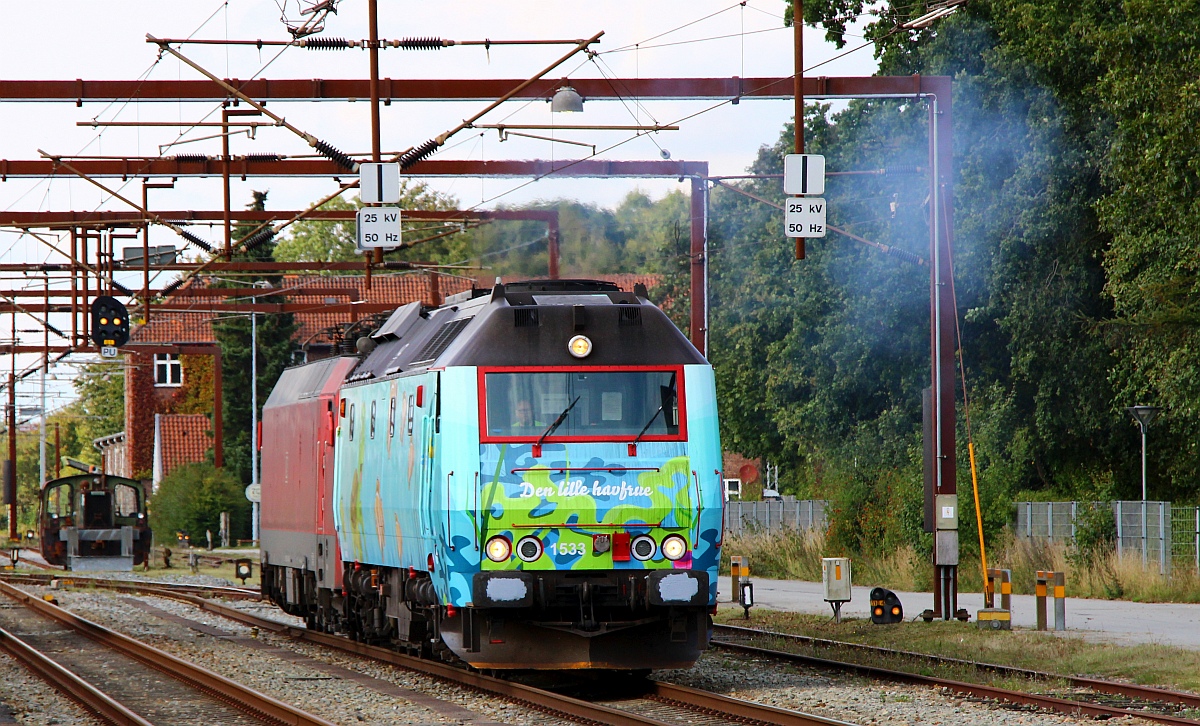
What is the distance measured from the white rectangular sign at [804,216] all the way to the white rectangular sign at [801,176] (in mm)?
154

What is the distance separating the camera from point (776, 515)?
139ft

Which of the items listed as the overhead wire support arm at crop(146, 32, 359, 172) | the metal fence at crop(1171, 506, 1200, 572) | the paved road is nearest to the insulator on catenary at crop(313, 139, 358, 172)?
the overhead wire support arm at crop(146, 32, 359, 172)

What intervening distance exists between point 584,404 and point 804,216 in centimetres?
614

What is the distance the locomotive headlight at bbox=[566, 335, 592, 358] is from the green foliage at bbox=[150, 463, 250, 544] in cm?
4575

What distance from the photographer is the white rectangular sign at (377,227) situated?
771 inches

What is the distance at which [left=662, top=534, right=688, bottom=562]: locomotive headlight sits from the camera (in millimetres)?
13250

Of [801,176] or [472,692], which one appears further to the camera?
[801,176]

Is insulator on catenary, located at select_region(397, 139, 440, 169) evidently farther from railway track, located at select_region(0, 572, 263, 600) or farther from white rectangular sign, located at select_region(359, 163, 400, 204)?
railway track, located at select_region(0, 572, 263, 600)

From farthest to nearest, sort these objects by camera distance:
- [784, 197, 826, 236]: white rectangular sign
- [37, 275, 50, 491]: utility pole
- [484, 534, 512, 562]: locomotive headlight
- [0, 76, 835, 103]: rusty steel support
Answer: [37, 275, 50, 491]: utility pole, [0, 76, 835, 103]: rusty steel support, [784, 197, 826, 236]: white rectangular sign, [484, 534, 512, 562]: locomotive headlight

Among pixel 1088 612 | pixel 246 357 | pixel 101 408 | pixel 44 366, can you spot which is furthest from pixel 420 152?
pixel 101 408

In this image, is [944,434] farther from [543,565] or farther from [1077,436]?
[1077,436]

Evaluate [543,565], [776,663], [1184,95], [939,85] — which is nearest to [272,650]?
[776,663]

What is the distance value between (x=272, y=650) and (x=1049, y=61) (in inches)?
831

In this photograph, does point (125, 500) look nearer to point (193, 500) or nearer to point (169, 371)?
point (193, 500)
